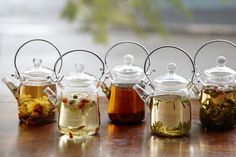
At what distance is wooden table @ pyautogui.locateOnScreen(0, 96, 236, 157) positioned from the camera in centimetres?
114

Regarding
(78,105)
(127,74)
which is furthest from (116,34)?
(78,105)

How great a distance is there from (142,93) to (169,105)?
0.09 meters

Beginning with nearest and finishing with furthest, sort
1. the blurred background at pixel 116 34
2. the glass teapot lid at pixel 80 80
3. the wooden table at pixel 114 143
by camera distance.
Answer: the wooden table at pixel 114 143, the glass teapot lid at pixel 80 80, the blurred background at pixel 116 34

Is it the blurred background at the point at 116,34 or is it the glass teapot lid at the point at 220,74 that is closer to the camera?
the glass teapot lid at the point at 220,74

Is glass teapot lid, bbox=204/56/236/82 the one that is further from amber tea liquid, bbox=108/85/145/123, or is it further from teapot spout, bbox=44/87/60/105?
teapot spout, bbox=44/87/60/105

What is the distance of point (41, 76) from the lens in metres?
1.36

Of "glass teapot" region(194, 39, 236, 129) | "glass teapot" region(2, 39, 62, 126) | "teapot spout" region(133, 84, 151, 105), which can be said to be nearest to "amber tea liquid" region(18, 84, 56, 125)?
"glass teapot" region(2, 39, 62, 126)

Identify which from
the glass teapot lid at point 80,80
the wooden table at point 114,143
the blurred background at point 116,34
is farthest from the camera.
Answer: the blurred background at point 116,34

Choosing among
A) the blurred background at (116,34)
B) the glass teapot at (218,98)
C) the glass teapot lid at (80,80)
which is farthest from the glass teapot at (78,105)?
the blurred background at (116,34)

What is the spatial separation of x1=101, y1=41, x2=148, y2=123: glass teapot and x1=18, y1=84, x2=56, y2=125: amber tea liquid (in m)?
0.16

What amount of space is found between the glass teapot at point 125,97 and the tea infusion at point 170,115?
0.09 metres

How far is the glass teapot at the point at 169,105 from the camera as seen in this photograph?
1235 millimetres

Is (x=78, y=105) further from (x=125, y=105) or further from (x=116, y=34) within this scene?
(x=116, y=34)

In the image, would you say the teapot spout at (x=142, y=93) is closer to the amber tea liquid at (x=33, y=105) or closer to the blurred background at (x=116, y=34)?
the amber tea liquid at (x=33, y=105)
